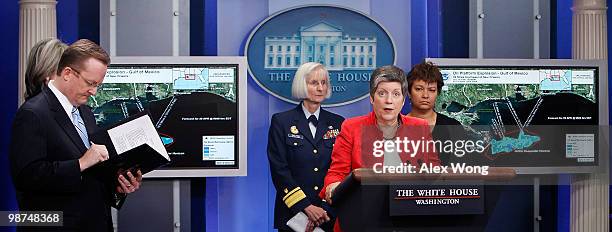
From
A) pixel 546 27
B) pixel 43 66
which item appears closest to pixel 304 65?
pixel 546 27

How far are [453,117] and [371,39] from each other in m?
0.88

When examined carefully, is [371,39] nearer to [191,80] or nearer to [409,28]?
[409,28]

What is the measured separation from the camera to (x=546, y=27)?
20.7 ft

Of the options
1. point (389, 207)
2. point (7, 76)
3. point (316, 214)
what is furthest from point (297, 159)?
point (389, 207)

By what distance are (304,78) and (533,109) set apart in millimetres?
1538

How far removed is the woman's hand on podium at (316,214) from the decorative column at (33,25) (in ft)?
6.20

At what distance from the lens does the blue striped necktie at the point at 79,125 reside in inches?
142

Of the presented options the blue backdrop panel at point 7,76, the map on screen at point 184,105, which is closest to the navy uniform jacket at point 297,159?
the map on screen at point 184,105

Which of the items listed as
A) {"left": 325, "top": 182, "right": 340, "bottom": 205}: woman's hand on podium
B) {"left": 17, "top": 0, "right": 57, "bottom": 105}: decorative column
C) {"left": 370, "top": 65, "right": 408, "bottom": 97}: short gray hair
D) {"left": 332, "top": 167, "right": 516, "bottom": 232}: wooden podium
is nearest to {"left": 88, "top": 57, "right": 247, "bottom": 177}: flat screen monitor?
{"left": 17, "top": 0, "right": 57, "bottom": 105}: decorative column

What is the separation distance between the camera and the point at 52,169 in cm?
338

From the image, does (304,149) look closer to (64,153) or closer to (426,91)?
(426,91)

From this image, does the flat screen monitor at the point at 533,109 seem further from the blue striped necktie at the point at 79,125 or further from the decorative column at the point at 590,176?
the blue striped necktie at the point at 79,125

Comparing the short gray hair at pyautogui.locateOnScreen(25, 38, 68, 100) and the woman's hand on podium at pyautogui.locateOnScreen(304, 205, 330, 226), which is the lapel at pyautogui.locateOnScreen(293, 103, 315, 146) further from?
the short gray hair at pyautogui.locateOnScreen(25, 38, 68, 100)

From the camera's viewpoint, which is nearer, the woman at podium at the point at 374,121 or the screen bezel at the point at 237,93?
the woman at podium at the point at 374,121
